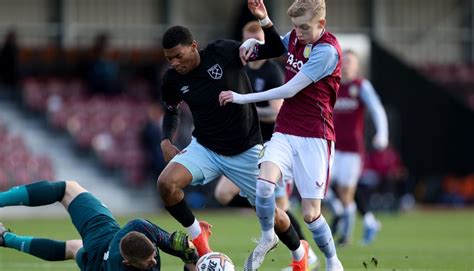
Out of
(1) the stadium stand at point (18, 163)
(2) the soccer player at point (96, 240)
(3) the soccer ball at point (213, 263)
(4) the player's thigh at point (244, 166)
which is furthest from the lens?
(1) the stadium stand at point (18, 163)

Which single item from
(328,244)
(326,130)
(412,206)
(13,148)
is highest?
(326,130)

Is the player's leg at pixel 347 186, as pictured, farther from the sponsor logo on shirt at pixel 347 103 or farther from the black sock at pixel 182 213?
the black sock at pixel 182 213

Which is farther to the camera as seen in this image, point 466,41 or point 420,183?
point 466,41

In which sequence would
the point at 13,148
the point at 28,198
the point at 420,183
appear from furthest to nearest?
the point at 420,183, the point at 13,148, the point at 28,198

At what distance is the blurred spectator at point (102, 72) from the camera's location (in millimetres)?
28172

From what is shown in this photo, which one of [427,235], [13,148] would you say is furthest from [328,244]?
[13,148]

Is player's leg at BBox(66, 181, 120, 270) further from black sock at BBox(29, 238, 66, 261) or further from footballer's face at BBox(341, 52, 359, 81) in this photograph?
footballer's face at BBox(341, 52, 359, 81)

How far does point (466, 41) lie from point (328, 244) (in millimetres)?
26770

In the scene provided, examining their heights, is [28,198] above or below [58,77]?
above

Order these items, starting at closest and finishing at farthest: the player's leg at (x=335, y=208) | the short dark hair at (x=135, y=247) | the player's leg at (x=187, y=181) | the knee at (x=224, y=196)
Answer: the short dark hair at (x=135, y=247) → the player's leg at (x=187, y=181) → the knee at (x=224, y=196) → the player's leg at (x=335, y=208)

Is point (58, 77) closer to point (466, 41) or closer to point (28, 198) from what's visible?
point (466, 41)

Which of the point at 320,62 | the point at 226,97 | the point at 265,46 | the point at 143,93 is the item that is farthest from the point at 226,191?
the point at 143,93

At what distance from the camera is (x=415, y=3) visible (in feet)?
121

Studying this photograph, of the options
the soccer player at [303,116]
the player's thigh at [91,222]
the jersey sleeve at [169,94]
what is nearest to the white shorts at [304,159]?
the soccer player at [303,116]
